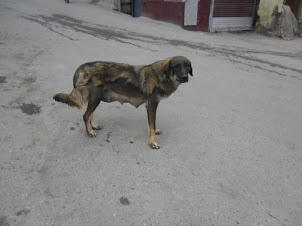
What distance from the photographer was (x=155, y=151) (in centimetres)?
373

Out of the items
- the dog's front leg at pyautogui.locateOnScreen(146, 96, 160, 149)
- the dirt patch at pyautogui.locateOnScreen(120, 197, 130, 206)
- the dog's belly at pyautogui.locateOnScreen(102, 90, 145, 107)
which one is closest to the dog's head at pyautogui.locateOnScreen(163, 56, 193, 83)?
the dog's front leg at pyautogui.locateOnScreen(146, 96, 160, 149)

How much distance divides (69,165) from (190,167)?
164cm

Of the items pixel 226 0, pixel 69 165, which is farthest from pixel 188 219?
pixel 226 0

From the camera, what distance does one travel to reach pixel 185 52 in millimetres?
8820

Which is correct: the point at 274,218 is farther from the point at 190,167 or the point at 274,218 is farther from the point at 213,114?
the point at 213,114

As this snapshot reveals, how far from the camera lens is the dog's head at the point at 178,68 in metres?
3.42

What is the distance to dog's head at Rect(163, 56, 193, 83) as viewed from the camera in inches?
135

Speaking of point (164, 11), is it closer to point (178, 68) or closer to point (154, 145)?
point (178, 68)

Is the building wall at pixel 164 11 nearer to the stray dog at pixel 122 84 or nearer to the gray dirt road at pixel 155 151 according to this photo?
the gray dirt road at pixel 155 151

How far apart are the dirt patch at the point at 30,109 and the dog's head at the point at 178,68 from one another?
2.55 meters

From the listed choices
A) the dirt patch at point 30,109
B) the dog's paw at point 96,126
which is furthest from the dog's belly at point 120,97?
the dirt patch at point 30,109

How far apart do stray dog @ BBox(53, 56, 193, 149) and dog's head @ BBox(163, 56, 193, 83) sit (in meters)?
0.01

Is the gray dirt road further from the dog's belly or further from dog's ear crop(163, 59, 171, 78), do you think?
dog's ear crop(163, 59, 171, 78)

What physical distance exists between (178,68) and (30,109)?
2848mm
